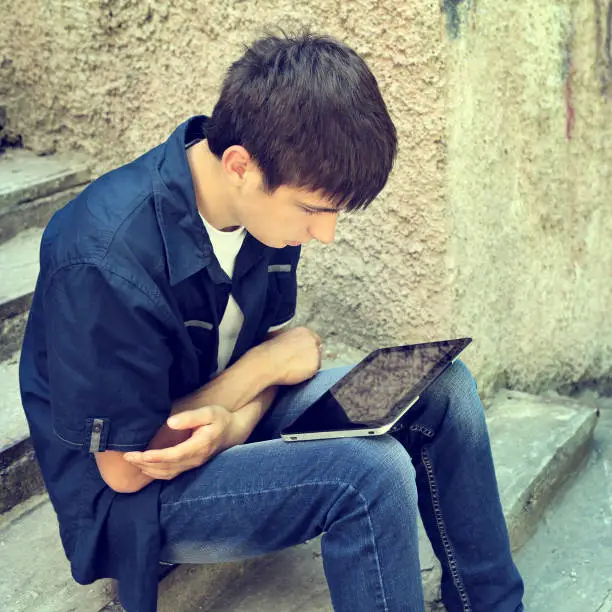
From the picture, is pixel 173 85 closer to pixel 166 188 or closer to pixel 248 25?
pixel 248 25

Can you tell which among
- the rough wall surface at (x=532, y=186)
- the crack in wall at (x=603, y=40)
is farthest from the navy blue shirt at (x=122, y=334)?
the crack in wall at (x=603, y=40)

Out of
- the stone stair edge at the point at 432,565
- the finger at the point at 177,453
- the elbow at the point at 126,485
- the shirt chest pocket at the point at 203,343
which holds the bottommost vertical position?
the stone stair edge at the point at 432,565

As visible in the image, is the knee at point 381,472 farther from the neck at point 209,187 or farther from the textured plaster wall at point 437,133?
the textured plaster wall at point 437,133

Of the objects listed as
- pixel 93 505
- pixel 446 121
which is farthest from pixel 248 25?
pixel 93 505

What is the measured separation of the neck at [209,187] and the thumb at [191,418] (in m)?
0.32

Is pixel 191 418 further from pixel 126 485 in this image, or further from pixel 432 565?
pixel 432 565

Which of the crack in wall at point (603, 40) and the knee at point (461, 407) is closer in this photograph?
the knee at point (461, 407)

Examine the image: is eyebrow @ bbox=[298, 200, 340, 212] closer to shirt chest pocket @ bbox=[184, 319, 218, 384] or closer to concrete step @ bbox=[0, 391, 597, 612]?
shirt chest pocket @ bbox=[184, 319, 218, 384]

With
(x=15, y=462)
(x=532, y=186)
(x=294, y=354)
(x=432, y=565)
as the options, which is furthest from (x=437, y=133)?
(x=15, y=462)

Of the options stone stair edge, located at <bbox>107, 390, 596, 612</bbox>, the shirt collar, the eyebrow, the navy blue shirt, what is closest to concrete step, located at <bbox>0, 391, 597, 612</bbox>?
stone stair edge, located at <bbox>107, 390, 596, 612</bbox>

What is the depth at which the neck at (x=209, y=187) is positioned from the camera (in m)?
1.61

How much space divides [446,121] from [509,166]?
36cm

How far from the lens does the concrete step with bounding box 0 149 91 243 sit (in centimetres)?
265

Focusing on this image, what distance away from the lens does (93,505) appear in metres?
1.62
